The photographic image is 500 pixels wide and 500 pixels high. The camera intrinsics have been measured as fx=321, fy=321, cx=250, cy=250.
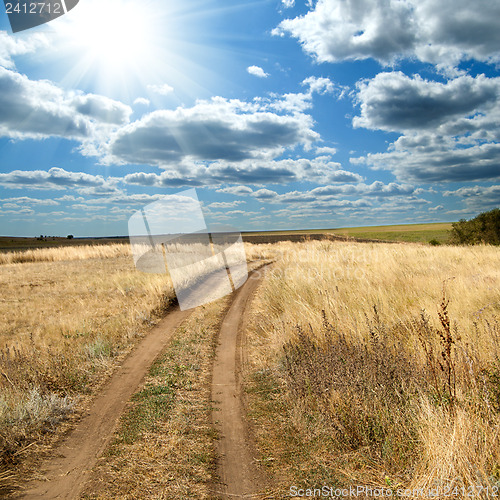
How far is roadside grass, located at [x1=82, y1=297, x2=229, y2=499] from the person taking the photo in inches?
140

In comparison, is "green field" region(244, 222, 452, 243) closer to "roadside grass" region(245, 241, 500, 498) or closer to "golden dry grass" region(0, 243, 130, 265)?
"golden dry grass" region(0, 243, 130, 265)

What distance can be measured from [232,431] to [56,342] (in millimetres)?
6276

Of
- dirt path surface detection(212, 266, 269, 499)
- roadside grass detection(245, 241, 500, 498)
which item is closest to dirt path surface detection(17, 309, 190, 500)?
dirt path surface detection(212, 266, 269, 499)

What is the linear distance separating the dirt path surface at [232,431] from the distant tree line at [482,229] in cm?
3122

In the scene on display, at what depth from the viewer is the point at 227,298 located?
13773 mm

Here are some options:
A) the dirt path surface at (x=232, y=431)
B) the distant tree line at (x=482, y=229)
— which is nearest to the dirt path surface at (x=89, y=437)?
the dirt path surface at (x=232, y=431)

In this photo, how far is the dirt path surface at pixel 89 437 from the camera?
3625 millimetres

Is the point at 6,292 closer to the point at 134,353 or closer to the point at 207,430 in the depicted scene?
the point at 134,353

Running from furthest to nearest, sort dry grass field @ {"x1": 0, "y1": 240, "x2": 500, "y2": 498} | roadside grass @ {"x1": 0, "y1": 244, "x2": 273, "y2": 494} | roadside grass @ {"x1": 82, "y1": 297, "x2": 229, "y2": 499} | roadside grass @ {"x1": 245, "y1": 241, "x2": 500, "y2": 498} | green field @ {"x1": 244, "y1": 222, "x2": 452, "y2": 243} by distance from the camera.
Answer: green field @ {"x1": 244, "y1": 222, "x2": 452, "y2": 243}, roadside grass @ {"x1": 0, "y1": 244, "x2": 273, "y2": 494}, roadside grass @ {"x1": 82, "y1": 297, "x2": 229, "y2": 499}, dry grass field @ {"x1": 0, "y1": 240, "x2": 500, "y2": 498}, roadside grass @ {"x1": 245, "y1": 241, "x2": 500, "y2": 498}

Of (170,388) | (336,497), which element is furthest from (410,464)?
(170,388)

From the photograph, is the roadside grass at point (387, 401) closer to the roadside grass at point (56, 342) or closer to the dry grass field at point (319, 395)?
the dry grass field at point (319, 395)

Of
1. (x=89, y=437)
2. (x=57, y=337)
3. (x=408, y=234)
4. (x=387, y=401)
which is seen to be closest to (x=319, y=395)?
(x=387, y=401)

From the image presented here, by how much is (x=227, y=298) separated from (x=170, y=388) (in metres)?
7.81

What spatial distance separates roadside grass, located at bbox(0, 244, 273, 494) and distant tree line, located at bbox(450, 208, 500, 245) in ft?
103
